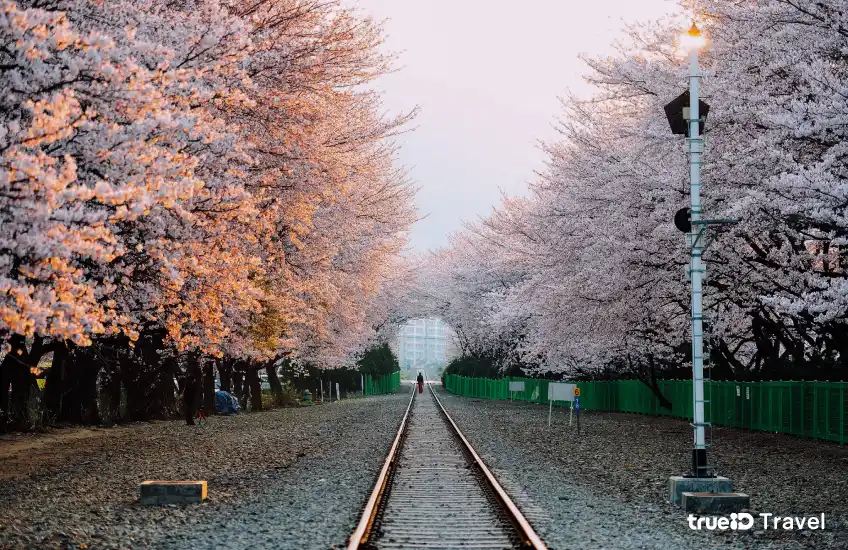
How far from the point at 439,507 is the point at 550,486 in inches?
152

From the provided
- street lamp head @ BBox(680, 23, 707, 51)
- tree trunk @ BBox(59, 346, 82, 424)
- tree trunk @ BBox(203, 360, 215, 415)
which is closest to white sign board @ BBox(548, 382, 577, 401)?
tree trunk @ BBox(59, 346, 82, 424)

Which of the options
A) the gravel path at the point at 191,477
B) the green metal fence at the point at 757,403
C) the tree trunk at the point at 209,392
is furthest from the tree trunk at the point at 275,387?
the gravel path at the point at 191,477

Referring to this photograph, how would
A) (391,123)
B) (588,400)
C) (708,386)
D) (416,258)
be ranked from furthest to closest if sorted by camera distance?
1. (416,258)
2. (588,400)
3. (708,386)
4. (391,123)

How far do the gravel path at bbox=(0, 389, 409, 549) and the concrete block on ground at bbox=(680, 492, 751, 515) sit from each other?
15.7 feet

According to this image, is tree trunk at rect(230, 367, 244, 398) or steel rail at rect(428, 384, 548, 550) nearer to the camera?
steel rail at rect(428, 384, 548, 550)

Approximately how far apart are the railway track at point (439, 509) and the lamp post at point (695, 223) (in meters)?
3.03

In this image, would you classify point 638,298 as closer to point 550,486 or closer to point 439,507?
point 550,486

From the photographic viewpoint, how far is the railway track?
10922 millimetres

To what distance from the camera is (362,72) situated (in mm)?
23062

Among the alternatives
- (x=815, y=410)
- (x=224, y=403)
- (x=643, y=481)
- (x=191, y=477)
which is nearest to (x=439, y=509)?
(x=643, y=481)

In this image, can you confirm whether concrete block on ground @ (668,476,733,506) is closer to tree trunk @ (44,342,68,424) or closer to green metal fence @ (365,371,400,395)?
tree trunk @ (44,342,68,424)

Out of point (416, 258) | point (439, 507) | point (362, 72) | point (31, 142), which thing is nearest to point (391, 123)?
point (362, 72)

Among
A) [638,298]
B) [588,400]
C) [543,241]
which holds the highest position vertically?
[543,241]

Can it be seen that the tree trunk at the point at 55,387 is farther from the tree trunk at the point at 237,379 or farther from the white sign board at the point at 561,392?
the tree trunk at the point at 237,379
